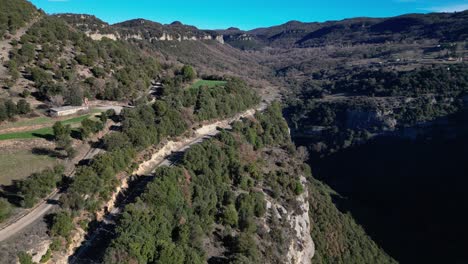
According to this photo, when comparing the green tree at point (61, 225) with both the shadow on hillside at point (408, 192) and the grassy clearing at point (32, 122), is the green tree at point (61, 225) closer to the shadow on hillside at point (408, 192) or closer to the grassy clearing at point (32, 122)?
the grassy clearing at point (32, 122)

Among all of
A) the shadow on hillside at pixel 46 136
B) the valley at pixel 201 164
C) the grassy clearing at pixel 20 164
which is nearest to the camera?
the valley at pixel 201 164

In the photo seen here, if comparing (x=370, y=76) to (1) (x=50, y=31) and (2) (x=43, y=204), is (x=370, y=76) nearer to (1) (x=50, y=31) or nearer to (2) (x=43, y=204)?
(1) (x=50, y=31)

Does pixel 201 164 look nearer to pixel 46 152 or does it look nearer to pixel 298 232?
pixel 298 232

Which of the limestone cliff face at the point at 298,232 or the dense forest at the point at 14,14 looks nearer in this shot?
the limestone cliff face at the point at 298,232

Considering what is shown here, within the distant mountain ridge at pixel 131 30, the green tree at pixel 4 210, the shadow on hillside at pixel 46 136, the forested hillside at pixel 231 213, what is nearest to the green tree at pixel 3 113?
the shadow on hillside at pixel 46 136

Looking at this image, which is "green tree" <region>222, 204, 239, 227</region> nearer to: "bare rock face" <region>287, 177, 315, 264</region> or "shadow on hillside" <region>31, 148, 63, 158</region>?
"bare rock face" <region>287, 177, 315, 264</region>

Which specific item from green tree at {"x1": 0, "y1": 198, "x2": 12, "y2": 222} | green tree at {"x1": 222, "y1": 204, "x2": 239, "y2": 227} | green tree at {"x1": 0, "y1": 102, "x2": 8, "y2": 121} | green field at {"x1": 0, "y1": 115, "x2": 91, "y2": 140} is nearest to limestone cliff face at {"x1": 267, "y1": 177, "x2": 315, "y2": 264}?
green tree at {"x1": 222, "y1": 204, "x2": 239, "y2": 227}

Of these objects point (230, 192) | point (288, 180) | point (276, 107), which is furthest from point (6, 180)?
point (276, 107)

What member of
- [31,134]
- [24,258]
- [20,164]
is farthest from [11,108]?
[24,258]
